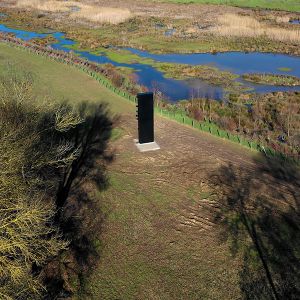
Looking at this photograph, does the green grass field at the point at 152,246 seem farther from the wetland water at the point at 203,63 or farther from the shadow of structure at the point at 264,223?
the wetland water at the point at 203,63

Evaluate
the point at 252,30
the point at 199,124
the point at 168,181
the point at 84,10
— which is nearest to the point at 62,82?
the point at 199,124

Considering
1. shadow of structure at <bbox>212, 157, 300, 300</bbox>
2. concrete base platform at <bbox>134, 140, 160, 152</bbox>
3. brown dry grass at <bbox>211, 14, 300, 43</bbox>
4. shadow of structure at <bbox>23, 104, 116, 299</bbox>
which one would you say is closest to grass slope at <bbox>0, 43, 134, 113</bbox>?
shadow of structure at <bbox>23, 104, 116, 299</bbox>

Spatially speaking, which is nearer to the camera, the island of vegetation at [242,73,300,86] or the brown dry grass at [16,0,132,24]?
the island of vegetation at [242,73,300,86]

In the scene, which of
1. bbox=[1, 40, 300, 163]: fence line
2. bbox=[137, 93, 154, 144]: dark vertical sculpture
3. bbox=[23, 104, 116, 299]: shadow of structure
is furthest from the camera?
bbox=[1, 40, 300, 163]: fence line

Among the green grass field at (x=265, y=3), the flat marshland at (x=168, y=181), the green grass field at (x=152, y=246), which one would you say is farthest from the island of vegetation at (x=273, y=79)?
the green grass field at (x=265, y=3)

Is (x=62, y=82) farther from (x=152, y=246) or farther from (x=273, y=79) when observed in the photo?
(x=152, y=246)

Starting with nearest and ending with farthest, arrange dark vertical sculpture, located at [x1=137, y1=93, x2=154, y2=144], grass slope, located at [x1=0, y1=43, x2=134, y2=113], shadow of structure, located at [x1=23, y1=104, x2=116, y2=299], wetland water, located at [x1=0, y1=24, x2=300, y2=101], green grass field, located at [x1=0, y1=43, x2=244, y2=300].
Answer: green grass field, located at [x1=0, y1=43, x2=244, y2=300]
shadow of structure, located at [x1=23, y1=104, x2=116, y2=299]
dark vertical sculpture, located at [x1=137, y1=93, x2=154, y2=144]
grass slope, located at [x1=0, y1=43, x2=134, y2=113]
wetland water, located at [x1=0, y1=24, x2=300, y2=101]

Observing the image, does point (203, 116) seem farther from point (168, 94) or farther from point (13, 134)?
point (13, 134)

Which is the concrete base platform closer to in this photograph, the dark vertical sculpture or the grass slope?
the dark vertical sculpture

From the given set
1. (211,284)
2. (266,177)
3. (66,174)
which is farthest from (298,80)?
(211,284)
